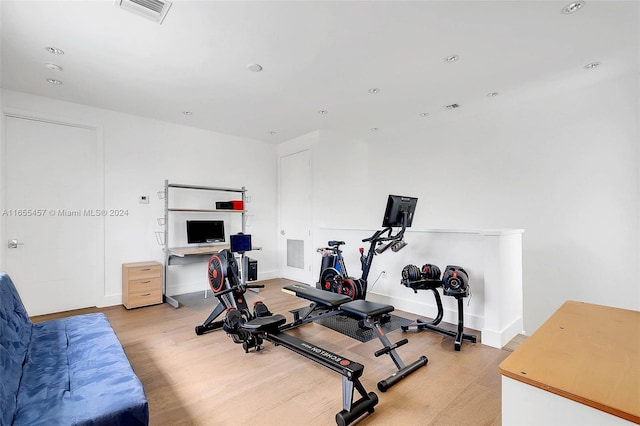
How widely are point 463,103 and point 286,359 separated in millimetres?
4082

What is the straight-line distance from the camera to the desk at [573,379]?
0.71 meters

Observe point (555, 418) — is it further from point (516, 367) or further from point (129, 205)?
point (129, 205)

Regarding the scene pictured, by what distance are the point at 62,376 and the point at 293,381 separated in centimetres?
146

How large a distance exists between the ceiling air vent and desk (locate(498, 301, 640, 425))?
3.04 m

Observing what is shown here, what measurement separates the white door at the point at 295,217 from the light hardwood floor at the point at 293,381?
244 centimetres

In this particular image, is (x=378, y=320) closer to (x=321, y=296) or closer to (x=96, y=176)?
(x=321, y=296)

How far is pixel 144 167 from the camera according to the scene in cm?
477

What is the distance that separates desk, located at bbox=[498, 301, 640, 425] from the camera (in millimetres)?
707

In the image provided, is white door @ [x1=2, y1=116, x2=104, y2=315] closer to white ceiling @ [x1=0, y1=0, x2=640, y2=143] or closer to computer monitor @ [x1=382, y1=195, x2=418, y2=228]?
white ceiling @ [x1=0, y1=0, x2=640, y2=143]

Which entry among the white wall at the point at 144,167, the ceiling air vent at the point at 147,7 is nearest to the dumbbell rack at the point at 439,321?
the ceiling air vent at the point at 147,7

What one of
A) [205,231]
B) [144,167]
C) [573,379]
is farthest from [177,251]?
[573,379]

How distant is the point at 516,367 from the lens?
0.84 m

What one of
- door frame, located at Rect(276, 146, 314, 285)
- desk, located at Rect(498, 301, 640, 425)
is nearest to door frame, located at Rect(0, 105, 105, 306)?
door frame, located at Rect(276, 146, 314, 285)

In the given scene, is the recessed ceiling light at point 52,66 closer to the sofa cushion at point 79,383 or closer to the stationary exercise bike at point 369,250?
the sofa cushion at point 79,383
